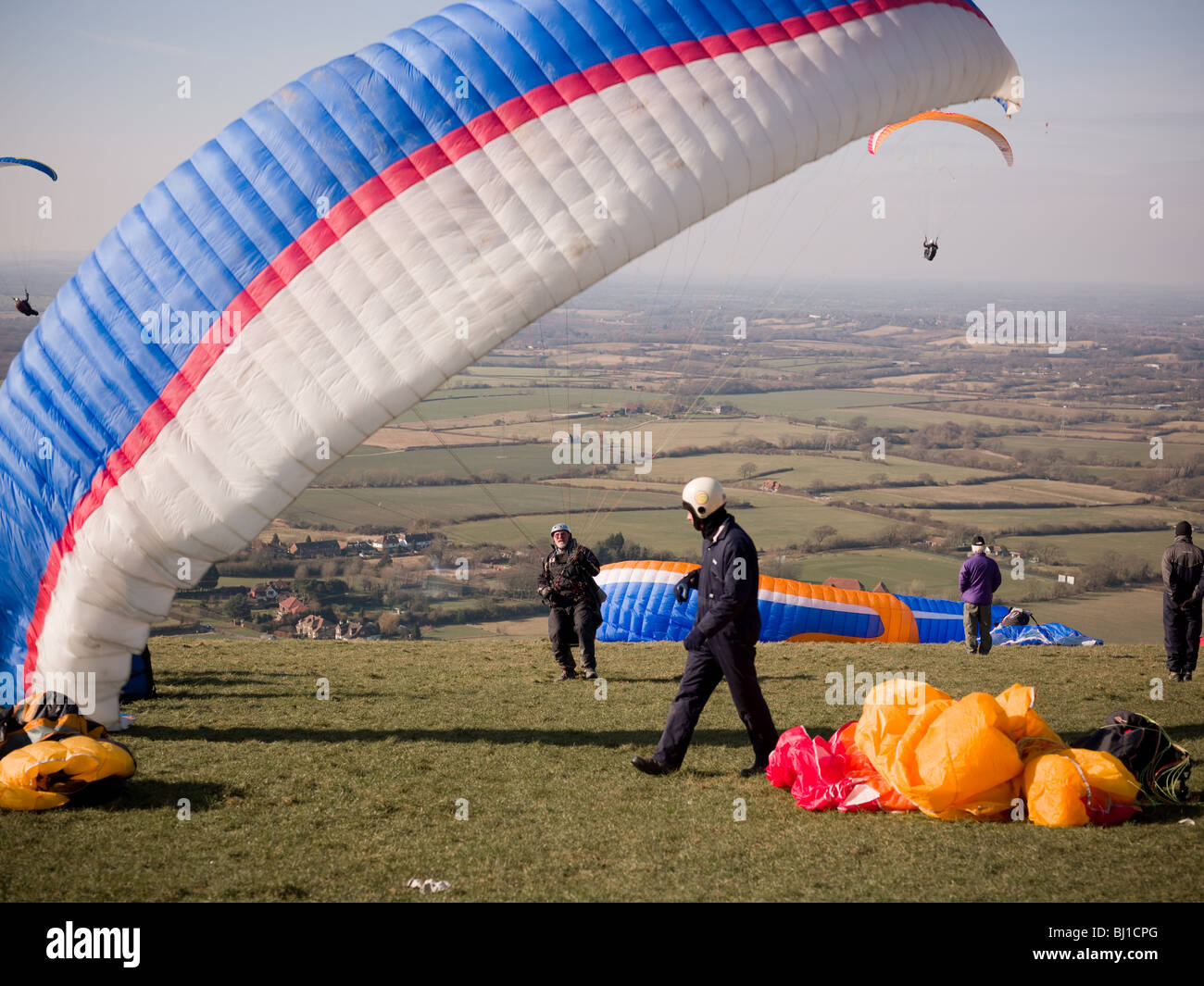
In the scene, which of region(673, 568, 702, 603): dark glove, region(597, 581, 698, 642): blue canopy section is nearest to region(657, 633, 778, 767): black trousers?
region(673, 568, 702, 603): dark glove

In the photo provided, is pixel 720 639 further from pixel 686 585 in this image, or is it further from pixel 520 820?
pixel 520 820

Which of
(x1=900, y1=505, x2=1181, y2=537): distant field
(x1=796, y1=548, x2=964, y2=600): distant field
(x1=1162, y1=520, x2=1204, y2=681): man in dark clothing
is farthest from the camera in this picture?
(x1=900, y1=505, x2=1181, y2=537): distant field

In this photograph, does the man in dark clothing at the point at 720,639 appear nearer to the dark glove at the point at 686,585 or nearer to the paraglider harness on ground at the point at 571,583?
the dark glove at the point at 686,585

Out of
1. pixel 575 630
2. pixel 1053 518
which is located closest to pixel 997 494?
pixel 1053 518

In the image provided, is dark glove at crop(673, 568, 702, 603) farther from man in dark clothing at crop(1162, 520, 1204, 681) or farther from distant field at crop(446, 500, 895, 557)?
distant field at crop(446, 500, 895, 557)

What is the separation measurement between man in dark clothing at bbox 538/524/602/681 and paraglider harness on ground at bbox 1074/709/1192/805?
221 inches

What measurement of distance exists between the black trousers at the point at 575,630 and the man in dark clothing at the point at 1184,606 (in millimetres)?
5821

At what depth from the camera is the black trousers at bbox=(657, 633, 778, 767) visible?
691cm

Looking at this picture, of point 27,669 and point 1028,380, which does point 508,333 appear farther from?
point 1028,380

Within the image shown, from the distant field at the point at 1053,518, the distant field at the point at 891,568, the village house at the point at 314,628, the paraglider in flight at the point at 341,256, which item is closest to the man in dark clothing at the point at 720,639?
the paraglider in flight at the point at 341,256

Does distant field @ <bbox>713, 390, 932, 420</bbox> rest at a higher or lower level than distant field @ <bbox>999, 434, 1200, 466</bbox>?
higher

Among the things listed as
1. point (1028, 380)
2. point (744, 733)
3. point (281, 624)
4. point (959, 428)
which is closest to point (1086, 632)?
point (281, 624)

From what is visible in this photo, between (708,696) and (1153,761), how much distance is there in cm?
274

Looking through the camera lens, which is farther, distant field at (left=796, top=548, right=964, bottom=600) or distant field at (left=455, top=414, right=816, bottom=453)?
distant field at (left=455, top=414, right=816, bottom=453)
